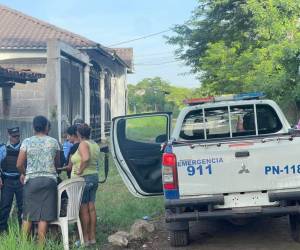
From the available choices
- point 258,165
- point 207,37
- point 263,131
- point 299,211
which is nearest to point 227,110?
point 263,131

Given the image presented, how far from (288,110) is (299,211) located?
9.68m

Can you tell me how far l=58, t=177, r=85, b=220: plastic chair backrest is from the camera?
6340 millimetres

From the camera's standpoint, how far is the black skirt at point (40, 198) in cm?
618

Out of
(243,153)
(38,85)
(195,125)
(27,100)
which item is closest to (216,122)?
(195,125)

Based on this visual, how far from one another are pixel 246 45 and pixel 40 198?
1468 centimetres

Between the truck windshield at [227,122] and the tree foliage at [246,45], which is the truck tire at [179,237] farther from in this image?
the tree foliage at [246,45]

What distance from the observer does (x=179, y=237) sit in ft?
22.3

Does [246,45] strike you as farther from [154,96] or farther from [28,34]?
[154,96]

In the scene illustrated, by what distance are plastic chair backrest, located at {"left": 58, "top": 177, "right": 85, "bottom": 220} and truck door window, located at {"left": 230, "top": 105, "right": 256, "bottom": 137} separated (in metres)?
2.24

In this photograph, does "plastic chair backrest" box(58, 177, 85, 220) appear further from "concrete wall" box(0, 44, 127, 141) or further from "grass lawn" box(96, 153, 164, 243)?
"concrete wall" box(0, 44, 127, 141)

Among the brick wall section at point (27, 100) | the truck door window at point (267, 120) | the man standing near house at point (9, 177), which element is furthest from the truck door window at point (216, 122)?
the brick wall section at point (27, 100)

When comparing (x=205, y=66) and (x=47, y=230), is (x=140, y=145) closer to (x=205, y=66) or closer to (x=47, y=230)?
(x=47, y=230)

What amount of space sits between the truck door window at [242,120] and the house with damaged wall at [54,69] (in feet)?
26.3

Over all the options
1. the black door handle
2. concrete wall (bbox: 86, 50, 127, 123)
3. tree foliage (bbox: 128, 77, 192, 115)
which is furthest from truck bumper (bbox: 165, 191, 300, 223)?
tree foliage (bbox: 128, 77, 192, 115)
